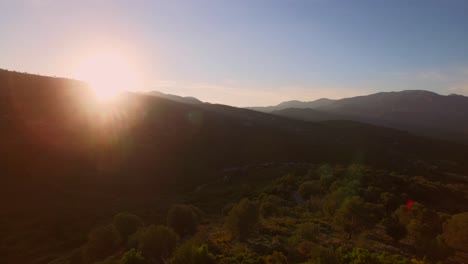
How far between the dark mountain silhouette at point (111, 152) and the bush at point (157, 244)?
1848 cm

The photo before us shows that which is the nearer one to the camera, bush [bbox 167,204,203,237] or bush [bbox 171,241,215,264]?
bush [bbox 171,241,215,264]

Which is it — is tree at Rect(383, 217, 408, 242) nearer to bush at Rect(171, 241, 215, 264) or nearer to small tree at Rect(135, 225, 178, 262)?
bush at Rect(171, 241, 215, 264)

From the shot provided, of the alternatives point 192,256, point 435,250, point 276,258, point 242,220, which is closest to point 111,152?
point 242,220

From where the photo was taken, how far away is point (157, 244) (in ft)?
76.7

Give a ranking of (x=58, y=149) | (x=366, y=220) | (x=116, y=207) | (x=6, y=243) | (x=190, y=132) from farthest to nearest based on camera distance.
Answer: (x=190, y=132) → (x=58, y=149) → (x=116, y=207) → (x=6, y=243) → (x=366, y=220)

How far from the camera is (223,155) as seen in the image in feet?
315

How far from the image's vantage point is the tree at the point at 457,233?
87.2 ft

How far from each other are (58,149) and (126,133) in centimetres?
2116

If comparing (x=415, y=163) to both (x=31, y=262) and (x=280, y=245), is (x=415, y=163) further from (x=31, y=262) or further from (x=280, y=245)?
(x=31, y=262)

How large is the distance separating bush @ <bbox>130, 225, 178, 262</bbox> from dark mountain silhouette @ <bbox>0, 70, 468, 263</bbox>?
728 inches

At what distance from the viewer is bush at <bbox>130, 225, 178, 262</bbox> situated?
76.3 feet

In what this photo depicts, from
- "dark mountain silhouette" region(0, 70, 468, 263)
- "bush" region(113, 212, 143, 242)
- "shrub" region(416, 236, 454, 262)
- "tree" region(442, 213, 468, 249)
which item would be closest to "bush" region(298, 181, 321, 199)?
"tree" region(442, 213, 468, 249)

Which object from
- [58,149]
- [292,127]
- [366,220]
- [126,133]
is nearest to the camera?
[366,220]

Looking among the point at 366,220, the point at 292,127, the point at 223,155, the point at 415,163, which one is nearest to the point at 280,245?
the point at 366,220
